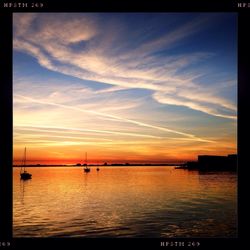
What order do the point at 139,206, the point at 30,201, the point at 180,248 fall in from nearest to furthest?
1. the point at 180,248
2. the point at 139,206
3. the point at 30,201

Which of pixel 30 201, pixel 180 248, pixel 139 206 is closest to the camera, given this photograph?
pixel 180 248

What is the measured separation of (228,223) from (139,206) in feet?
24.2
